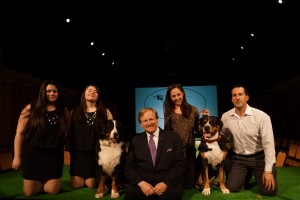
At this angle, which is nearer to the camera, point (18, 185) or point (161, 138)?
point (161, 138)

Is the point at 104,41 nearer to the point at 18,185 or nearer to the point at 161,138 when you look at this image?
the point at 18,185

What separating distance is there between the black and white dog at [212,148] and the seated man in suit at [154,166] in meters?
0.60

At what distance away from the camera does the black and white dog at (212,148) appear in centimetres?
316

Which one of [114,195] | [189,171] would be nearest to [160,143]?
[114,195]

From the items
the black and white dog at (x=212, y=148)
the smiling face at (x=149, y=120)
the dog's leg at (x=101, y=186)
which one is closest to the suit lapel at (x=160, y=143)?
the smiling face at (x=149, y=120)

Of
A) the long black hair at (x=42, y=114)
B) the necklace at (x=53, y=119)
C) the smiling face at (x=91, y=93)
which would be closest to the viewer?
the long black hair at (x=42, y=114)

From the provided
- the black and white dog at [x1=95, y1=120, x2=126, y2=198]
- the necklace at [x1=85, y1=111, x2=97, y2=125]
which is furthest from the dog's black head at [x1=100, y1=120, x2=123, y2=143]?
the necklace at [x1=85, y1=111, x2=97, y2=125]

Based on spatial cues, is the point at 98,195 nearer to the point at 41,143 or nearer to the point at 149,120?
the point at 41,143

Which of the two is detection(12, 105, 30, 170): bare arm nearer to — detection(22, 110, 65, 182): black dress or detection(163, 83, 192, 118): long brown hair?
detection(22, 110, 65, 182): black dress

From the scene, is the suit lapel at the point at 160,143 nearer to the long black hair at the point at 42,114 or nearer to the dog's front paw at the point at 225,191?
the dog's front paw at the point at 225,191

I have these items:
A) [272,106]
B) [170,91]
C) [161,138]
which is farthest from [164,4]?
[272,106]

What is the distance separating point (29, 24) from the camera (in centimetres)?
534

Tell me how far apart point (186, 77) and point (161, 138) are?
8.50m

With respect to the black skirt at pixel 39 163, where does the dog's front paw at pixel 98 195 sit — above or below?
below
